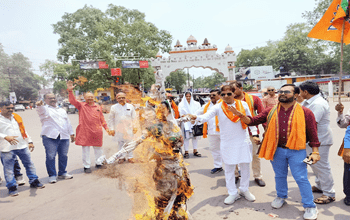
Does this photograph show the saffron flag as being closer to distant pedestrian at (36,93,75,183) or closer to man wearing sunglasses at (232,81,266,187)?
man wearing sunglasses at (232,81,266,187)

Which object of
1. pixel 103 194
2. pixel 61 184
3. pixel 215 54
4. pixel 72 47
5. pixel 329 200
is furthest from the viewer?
pixel 72 47

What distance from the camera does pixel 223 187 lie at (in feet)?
13.4

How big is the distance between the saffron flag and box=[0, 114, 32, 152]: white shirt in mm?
6097

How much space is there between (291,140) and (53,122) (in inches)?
189

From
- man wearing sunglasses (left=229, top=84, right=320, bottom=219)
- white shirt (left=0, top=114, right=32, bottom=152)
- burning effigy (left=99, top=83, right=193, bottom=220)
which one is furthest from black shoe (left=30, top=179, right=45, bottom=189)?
man wearing sunglasses (left=229, top=84, right=320, bottom=219)

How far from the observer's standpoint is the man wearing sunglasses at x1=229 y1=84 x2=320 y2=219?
276 cm

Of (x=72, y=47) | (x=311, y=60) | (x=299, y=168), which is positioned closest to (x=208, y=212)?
(x=299, y=168)

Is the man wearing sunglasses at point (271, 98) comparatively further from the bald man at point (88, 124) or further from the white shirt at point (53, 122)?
the white shirt at point (53, 122)

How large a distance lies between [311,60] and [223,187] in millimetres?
42180

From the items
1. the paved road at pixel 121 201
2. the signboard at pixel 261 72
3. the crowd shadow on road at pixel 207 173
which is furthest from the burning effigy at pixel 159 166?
the signboard at pixel 261 72

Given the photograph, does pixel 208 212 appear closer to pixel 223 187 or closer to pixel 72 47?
pixel 223 187

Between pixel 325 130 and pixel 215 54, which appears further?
pixel 215 54

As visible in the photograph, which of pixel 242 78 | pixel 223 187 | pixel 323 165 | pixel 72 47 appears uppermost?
pixel 72 47

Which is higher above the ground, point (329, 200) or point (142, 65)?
point (142, 65)
